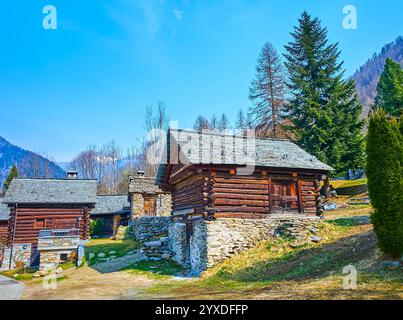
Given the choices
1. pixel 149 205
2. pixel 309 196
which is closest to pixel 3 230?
pixel 149 205

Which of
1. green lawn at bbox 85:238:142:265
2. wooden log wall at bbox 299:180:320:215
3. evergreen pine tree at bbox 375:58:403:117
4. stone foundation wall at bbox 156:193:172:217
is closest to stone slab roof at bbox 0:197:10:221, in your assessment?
green lawn at bbox 85:238:142:265

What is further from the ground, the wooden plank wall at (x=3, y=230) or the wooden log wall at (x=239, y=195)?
the wooden log wall at (x=239, y=195)

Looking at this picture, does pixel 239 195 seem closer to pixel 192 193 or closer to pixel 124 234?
pixel 192 193

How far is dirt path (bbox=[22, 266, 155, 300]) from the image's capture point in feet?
39.5

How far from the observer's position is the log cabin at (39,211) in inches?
1121

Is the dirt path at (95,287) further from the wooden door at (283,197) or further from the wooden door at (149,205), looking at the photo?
the wooden door at (149,205)

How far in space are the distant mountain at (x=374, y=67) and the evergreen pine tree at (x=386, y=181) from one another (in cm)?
16440

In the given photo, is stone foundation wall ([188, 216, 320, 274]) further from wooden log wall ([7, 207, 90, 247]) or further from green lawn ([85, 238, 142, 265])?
wooden log wall ([7, 207, 90, 247])

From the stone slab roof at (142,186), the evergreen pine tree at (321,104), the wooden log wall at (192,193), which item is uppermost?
the evergreen pine tree at (321,104)

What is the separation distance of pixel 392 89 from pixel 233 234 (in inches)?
1491

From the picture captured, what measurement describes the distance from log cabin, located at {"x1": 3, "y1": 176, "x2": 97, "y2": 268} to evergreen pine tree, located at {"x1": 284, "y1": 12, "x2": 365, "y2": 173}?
918 inches

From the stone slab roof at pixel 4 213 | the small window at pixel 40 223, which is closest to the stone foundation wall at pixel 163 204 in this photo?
the small window at pixel 40 223
